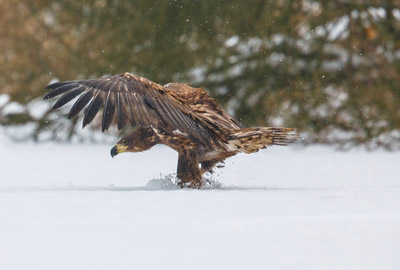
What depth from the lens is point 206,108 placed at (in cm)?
459

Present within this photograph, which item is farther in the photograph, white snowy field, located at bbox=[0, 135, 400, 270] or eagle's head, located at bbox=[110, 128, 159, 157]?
eagle's head, located at bbox=[110, 128, 159, 157]

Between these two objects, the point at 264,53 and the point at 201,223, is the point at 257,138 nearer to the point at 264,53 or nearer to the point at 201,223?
the point at 201,223

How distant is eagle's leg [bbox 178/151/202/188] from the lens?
4312mm

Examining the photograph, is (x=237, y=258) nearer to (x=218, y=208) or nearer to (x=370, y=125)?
(x=218, y=208)

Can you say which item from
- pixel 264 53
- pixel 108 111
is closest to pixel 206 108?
pixel 108 111

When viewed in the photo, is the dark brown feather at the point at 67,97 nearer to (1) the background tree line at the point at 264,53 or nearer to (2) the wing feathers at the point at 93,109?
(2) the wing feathers at the point at 93,109

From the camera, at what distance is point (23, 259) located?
7.34ft

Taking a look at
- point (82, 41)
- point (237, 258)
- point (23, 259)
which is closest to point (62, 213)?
point (23, 259)

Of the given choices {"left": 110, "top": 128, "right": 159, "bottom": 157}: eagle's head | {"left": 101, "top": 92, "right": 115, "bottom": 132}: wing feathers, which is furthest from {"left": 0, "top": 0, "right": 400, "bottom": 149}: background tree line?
{"left": 101, "top": 92, "right": 115, "bottom": 132}: wing feathers

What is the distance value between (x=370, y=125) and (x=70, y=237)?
6.52 m

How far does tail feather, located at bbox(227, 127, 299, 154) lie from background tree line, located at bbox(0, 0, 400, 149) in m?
4.31

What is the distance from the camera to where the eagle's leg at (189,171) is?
4312 millimetres

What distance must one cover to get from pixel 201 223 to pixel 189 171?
1652 mm

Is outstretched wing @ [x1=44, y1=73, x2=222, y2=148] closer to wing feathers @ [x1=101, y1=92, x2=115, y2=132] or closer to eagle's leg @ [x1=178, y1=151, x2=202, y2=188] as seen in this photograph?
wing feathers @ [x1=101, y1=92, x2=115, y2=132]
